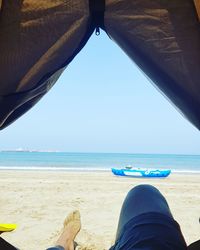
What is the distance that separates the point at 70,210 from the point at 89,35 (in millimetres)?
4527

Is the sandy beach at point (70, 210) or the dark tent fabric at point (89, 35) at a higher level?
the dark tent fabric at point (89, 35)

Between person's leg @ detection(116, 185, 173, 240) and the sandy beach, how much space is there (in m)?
2.08

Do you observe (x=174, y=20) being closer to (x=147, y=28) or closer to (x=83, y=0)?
(x=147, y=28)

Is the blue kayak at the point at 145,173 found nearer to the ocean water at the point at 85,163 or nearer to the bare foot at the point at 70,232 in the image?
the ocean water at the point at 85,163

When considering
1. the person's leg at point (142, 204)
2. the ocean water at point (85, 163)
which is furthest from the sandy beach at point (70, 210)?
the ocean water at point (85, 163)

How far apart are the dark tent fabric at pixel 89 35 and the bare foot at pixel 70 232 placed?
1209mm

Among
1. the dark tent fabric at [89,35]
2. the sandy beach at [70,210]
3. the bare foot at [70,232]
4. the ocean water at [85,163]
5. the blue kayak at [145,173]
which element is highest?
the dark tent fabric at [89,35]

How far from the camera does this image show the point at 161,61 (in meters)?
1.84

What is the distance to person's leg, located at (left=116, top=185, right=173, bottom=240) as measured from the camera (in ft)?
4.94

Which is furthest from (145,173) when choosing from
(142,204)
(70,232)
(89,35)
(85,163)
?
(85,163)

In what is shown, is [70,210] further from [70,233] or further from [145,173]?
[145,173]

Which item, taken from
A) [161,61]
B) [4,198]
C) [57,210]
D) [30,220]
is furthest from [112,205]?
[161,61]

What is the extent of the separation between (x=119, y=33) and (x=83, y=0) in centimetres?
27

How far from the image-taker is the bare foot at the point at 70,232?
2.60m
